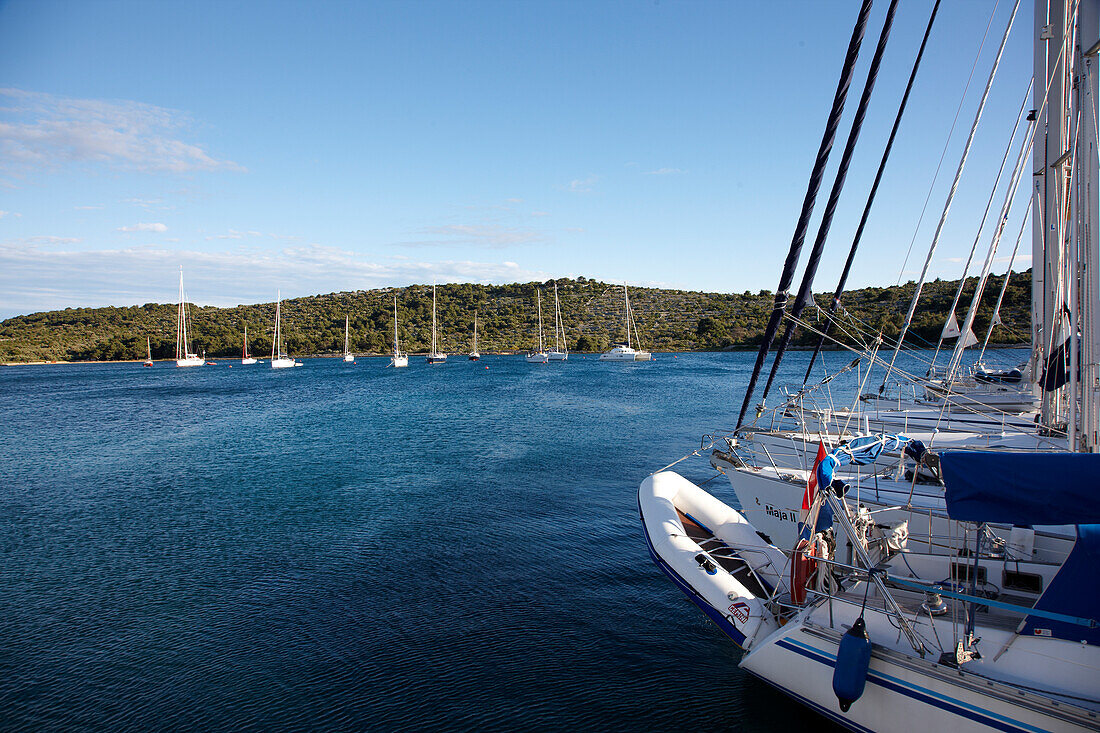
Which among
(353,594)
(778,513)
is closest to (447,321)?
(353,594)

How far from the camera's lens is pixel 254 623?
10.6 metres

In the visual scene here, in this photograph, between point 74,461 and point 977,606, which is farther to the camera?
point 74,461

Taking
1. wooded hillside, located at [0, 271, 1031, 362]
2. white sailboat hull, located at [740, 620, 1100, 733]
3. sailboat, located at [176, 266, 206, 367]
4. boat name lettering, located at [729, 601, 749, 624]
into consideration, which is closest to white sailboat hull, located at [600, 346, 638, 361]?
wooded hillside, located at [0, 271, 1031, 362]

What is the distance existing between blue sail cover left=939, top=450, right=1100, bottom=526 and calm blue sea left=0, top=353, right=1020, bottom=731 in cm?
342

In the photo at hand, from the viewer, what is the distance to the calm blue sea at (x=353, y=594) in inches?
322

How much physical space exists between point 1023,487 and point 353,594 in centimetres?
1057

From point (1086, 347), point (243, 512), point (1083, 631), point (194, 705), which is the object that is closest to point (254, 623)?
point (194, 705)

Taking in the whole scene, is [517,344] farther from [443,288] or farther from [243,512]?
[243,512]

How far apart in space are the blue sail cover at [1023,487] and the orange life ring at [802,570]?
5.75 ft

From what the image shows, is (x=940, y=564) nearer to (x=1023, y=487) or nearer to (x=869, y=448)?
(x=869, y=448)

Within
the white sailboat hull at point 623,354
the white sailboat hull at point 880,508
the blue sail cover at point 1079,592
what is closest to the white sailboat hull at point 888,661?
the blue sail cover at point 1079,592

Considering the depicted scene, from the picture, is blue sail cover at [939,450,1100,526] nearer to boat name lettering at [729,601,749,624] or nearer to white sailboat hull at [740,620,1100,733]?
white sailboat hull at [740,620,1100,733]

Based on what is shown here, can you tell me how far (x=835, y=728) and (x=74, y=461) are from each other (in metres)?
28.7

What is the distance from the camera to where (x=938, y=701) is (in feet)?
19.4
